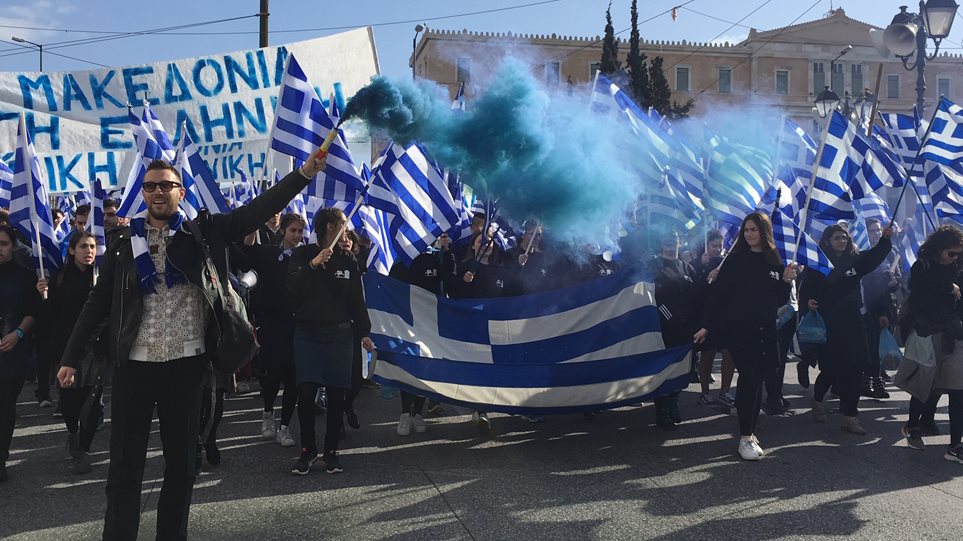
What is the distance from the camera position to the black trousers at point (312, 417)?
227 inches

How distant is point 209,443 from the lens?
5941mm

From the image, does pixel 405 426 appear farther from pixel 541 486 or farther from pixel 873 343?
pixel 873 343

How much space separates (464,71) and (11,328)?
17.1 ft

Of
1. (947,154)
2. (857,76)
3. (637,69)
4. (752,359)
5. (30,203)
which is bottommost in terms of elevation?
(752,359)

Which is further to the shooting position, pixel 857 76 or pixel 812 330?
pixel 857 76

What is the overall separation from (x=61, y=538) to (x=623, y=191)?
5.77m

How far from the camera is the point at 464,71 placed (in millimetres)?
8969

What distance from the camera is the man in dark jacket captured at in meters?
3.71

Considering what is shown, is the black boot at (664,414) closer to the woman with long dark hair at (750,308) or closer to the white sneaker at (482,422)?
the woman with long dark hair at (750,308)

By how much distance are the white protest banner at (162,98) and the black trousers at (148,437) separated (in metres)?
7.06

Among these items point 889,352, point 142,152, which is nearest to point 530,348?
point 889,352

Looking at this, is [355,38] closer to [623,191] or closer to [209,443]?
[623,191]

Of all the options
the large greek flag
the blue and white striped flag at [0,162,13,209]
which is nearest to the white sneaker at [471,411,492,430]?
the large greek flag

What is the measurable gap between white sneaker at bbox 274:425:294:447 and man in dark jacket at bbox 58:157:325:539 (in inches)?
104
